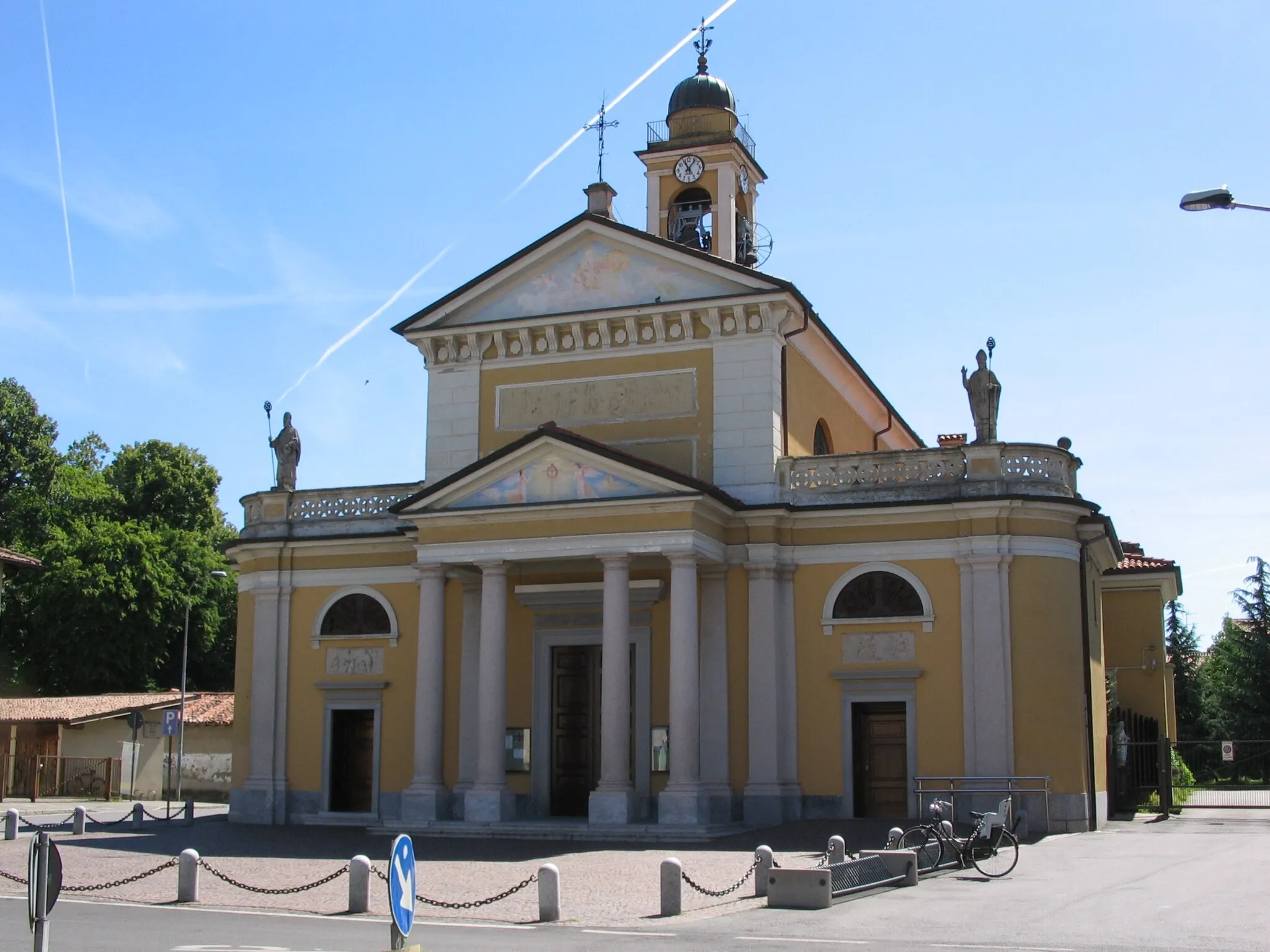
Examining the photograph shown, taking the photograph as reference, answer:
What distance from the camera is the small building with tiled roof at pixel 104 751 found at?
43.3 metres

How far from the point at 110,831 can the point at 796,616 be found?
14.5m

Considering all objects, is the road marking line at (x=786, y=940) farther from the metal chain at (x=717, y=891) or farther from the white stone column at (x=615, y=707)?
the white stone column at (x=615, y=707)

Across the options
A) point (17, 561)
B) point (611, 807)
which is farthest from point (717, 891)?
point (17, 561)

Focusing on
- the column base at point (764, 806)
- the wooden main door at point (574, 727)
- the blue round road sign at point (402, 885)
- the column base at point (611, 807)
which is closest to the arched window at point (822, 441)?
the wooden main door at point (574, 727)

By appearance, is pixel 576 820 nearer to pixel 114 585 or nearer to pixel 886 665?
pixel 886 665

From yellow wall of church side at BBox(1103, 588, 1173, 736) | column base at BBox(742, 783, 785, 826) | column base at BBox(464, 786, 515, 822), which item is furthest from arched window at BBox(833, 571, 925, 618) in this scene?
yellow wall of church side at BBox(1103, 588, 1173, 736)

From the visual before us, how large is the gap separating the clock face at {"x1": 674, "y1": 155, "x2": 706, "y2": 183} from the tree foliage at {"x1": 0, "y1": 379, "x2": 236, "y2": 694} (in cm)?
2473

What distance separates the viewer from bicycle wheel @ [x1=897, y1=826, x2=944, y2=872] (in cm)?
1823

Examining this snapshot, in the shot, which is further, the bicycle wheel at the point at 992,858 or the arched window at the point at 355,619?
the arched window at the point at 355,619

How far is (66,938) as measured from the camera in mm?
13125

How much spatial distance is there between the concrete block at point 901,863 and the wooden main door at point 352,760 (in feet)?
51.5

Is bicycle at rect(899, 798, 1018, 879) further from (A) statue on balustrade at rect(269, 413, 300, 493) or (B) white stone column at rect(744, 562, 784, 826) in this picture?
(A) statue on balustrade at rect(269, 413, 300, 493)

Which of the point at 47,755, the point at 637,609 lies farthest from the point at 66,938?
the point at 47,755

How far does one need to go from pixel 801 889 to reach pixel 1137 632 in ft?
81.5
